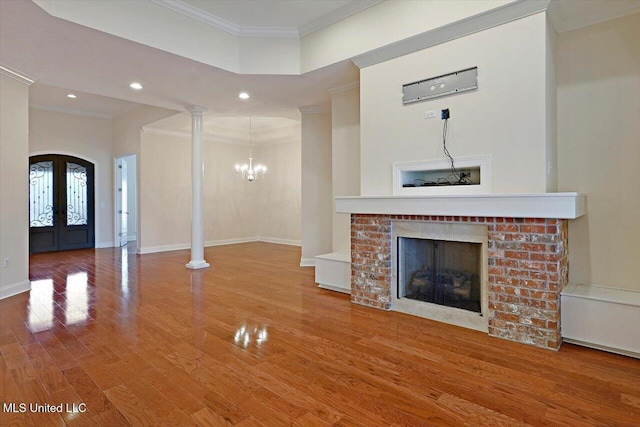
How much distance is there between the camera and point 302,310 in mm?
3861

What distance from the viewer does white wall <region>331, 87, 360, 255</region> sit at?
517 cm

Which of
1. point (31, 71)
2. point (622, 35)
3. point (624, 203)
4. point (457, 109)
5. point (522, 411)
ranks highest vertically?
point (31, 71)

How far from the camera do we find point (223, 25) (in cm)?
448

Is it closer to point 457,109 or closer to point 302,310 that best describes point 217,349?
point 302,310

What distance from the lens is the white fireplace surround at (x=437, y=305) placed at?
3.28 m

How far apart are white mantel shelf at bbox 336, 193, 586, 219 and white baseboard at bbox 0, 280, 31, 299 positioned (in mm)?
4615

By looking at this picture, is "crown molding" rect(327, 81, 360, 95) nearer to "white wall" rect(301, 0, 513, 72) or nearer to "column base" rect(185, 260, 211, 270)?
"white wall" rect(301, 0, 513, 72)

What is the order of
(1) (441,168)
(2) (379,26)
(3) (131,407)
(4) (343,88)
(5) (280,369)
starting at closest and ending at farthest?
(3) (131,407) < (5) (280,369) < (1) (441,168) < (2) (379,26) < (4) (343,88)

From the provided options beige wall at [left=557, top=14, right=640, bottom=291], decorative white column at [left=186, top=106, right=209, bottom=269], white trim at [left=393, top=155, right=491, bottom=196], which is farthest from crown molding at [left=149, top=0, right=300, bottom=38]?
beige wall at [left=557, top=14, right=640, bottom=291]

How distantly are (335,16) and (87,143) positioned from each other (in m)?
7.74

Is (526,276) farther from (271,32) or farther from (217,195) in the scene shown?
(217,195)

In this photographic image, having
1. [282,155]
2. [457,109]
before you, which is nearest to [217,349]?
[457,109]

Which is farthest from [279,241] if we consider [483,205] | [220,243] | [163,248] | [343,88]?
[483,205]

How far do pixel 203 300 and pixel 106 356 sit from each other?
5.06 ft
